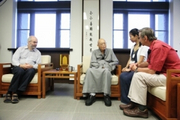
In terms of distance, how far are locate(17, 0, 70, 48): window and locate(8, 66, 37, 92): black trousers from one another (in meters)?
2.01

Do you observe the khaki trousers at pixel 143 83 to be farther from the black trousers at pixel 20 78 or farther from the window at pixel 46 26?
the window at pixel 46 26

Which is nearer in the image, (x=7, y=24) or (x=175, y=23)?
(x=175, y=23)

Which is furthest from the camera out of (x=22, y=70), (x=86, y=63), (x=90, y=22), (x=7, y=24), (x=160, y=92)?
(x=7, y=24)

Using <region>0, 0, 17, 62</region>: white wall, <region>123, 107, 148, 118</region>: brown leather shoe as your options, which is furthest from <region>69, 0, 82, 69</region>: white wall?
<region>123, 107, 148, 118</region>: brown leather shoe

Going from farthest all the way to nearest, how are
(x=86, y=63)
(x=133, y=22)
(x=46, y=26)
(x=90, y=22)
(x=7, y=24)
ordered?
(x=46, y=26), (x=133, y=22), (x=7, y=24), (x=90, y=22), (x=86, y=63)

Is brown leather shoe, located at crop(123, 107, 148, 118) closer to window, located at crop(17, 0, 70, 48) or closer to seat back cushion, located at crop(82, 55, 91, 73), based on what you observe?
seat back cushion, located at crop(82, 55, 91, 73)

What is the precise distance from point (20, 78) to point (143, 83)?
199 centimetres

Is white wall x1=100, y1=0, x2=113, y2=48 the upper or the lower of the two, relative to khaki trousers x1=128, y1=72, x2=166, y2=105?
upper

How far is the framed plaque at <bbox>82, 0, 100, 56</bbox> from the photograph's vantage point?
385 cm

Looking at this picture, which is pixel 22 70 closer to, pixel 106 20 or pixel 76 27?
pixel 76 27

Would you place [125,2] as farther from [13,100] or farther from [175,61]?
[13,100]

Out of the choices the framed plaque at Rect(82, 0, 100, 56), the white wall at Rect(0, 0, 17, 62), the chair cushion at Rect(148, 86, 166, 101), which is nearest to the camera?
the chair cushion at Rect(148, 86, 166, 101)

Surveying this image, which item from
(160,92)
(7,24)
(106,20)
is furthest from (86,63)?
(7,24)

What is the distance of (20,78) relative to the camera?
7.84ft
